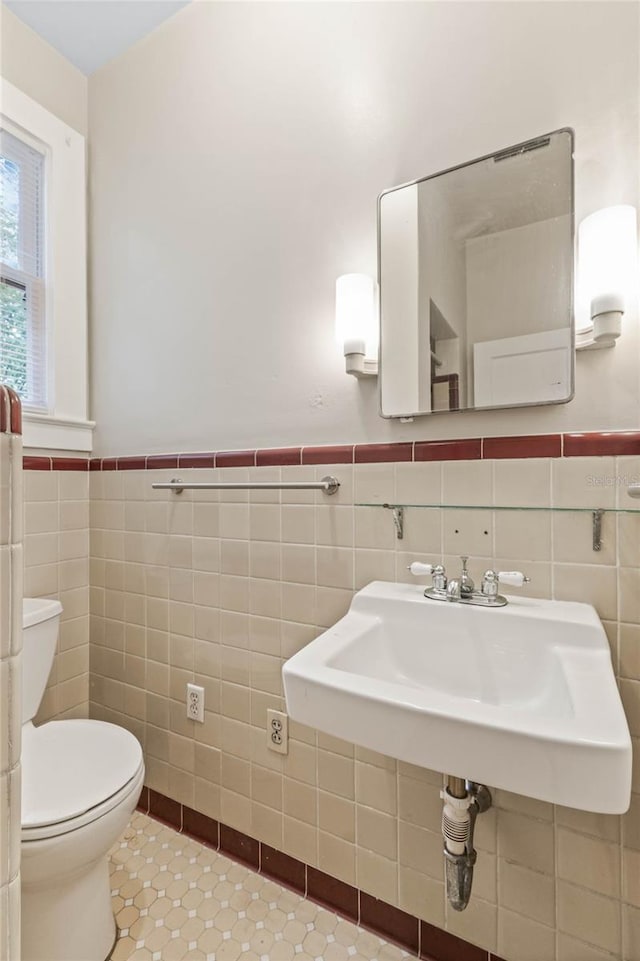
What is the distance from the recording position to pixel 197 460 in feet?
4.83

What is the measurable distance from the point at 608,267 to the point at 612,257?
2 cm

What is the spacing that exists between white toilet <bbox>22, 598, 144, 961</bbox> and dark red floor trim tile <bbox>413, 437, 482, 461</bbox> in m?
1.09

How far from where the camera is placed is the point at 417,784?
109cm

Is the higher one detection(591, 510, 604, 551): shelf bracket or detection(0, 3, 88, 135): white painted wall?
detection(0, 3, 88, 135): white painted wall

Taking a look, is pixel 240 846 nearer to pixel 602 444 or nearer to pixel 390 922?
pixel 390 922

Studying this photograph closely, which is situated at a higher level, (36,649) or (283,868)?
(36,649)

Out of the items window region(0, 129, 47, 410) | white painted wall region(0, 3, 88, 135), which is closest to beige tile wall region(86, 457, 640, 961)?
window region(0, 129, 47, 410)

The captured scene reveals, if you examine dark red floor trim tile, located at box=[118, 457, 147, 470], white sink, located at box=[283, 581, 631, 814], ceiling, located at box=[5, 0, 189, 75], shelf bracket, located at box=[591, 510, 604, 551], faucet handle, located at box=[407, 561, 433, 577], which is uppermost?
ceiling, located at box=[5, 0, 189, 75]

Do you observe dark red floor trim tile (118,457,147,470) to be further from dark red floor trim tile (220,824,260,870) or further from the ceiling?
the ceiling

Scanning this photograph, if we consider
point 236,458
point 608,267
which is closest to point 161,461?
point 236,458

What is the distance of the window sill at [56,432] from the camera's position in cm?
156

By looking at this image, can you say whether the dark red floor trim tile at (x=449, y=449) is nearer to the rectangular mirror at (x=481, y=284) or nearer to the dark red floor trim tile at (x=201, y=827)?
the rectangular mirror at (x=481, y=284)

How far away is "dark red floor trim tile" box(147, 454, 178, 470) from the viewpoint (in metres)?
1.52

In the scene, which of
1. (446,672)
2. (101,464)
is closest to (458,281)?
(446,672)
